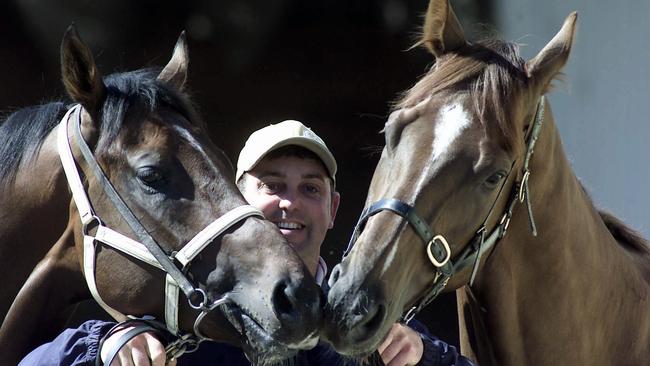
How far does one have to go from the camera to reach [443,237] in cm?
222

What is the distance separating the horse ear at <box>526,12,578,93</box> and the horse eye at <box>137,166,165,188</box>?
94cm

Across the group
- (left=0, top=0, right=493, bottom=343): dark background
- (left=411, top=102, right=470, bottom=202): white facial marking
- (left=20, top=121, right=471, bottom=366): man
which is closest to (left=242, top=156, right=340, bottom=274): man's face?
(left=20, top=121, right=471, bottom=366): man

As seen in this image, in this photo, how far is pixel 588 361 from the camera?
2480mm

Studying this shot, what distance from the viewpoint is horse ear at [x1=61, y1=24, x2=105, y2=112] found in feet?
7.29

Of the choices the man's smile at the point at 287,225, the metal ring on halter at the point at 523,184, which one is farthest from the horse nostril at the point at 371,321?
the man's smile at the point at 287,225

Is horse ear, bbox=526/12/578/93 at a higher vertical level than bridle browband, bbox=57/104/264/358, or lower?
higher

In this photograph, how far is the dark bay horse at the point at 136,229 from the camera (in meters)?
2.10

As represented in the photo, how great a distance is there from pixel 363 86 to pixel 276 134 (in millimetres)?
1871

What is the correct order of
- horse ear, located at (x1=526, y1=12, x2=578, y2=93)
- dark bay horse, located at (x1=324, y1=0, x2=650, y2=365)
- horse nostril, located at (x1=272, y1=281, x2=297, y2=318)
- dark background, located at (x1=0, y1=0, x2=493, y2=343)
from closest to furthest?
horse nostril, located at (x1=272, y1=281, x2=297, y2=318) → dark bay horse, located at (x1=324, y1=0, x2=650, y2=365) → horse ear, located at (x1=526, y1=12, x2=578, y2=93) → dark background, located at (x1=0, y1=0, x2=493, y2=343)

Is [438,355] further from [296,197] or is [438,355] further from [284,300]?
[296,197]

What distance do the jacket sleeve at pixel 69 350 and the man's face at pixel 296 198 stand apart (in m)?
0.64

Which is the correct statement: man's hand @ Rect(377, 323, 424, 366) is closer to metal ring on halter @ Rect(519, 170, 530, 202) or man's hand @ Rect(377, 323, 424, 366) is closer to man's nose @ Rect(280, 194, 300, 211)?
metal ring on halter @ Rect(519, 170, 530, 202)

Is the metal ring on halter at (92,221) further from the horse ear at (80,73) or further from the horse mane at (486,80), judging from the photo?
the horse mane at (486,80)

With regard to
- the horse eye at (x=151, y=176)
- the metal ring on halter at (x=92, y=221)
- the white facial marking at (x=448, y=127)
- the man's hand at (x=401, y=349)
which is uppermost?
the white facial marking at (x=448, y=127)
